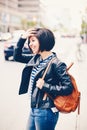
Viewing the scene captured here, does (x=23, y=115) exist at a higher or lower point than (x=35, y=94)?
lower

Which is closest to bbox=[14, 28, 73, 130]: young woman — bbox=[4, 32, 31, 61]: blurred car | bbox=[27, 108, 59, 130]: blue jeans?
bbox=[27, 108, 59, 130]: blue jeans

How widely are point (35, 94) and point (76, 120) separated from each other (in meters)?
1.23

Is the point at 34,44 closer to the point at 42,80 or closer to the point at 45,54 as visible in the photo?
the point at 45,54

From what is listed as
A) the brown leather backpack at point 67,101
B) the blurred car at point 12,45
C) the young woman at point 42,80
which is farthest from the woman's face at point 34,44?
the brown leather backpack at point 67,101

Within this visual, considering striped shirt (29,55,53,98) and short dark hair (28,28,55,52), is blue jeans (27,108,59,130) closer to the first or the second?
striped shirt (29,55,53,98)

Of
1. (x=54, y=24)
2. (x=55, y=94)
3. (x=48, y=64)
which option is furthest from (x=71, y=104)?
(x=54, y=24)

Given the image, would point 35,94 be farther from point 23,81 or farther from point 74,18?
point 74,18

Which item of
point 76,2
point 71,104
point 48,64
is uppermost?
point 76,2

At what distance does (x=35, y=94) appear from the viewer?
2016mm

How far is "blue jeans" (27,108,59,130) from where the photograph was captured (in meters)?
1.99

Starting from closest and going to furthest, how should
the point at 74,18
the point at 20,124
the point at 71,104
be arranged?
the point at 71,104 → the point at 20,124 → the point at 74,18

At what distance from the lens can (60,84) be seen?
199cm

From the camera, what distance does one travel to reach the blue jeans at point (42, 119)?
1.99m

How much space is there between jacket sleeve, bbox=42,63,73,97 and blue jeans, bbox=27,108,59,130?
0.12 meters
